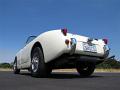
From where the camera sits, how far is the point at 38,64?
9.66 m

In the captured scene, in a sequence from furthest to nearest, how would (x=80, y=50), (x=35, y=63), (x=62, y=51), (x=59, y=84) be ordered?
(x=35, y=63) < (x=80, y=50) < (x=62, y=51) < (x=59, y=84)

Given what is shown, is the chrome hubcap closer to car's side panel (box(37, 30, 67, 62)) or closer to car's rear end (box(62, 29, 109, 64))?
car's side panel (box(37, 30, 67, 62))

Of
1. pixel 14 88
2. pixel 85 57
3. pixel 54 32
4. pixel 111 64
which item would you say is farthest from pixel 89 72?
pixel 111 64

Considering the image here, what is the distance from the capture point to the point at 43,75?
9.59 meters

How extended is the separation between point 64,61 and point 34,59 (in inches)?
49.5

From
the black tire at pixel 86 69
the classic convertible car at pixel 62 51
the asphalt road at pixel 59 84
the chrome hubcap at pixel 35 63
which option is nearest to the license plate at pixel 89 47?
the classic convertible car at pixel 62 51

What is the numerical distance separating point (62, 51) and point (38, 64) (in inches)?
44.0

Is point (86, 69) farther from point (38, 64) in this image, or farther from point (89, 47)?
point (38, 64)

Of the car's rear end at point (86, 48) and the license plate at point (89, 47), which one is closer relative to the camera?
the car's rear end at point (86, 48)

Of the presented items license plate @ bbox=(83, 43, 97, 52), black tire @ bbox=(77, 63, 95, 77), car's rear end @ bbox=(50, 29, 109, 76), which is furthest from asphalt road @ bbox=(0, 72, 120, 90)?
black tire @ bbox=(77, 63, 95, 77)

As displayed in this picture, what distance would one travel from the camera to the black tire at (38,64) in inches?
372

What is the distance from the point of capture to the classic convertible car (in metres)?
9.01

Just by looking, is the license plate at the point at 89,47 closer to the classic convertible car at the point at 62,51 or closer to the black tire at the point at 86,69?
the classic convertible car at the point at 62,51

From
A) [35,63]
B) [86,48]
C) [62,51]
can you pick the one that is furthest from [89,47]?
[35,63]
